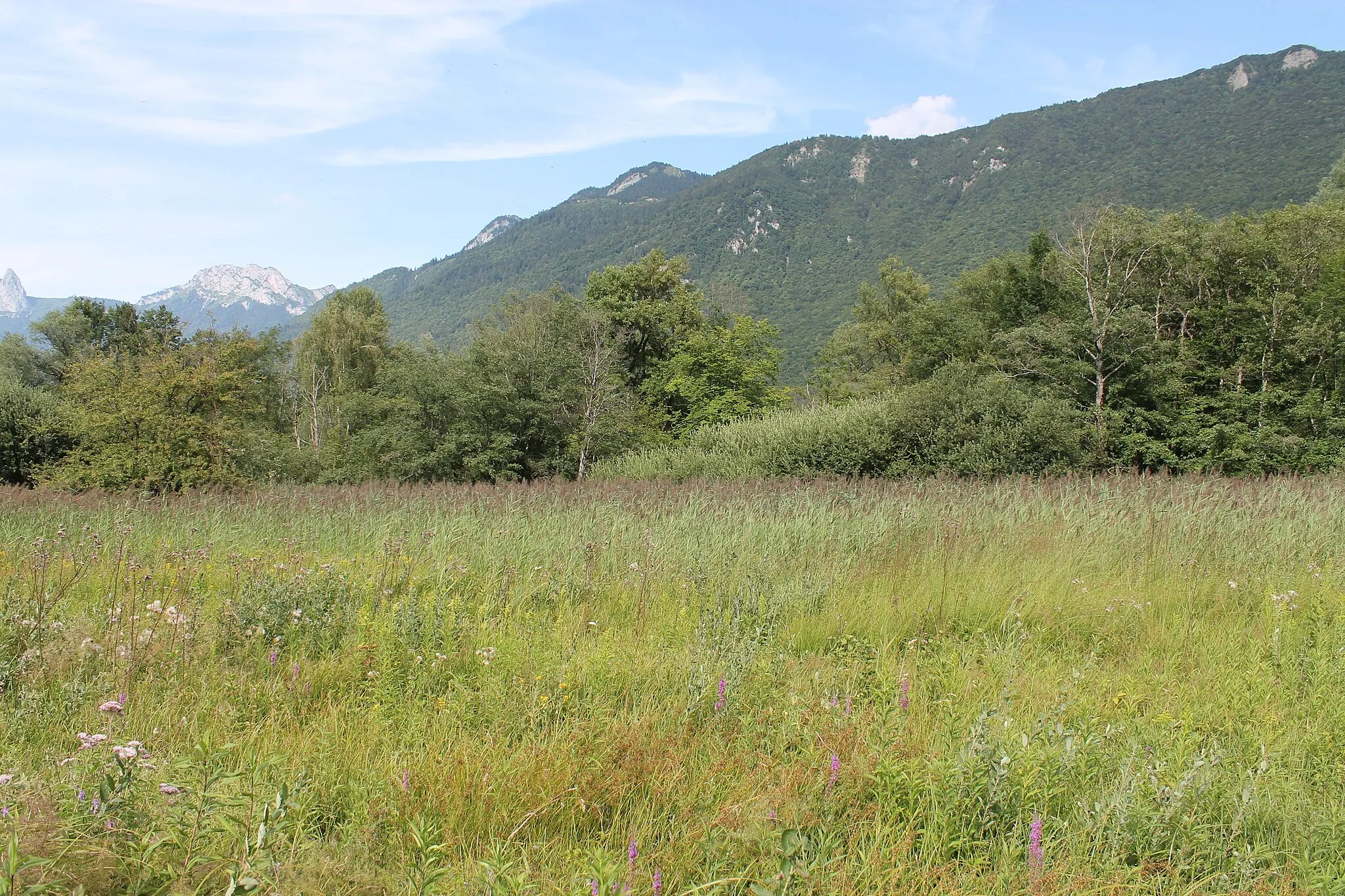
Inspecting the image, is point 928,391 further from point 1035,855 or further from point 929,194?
point 929,194

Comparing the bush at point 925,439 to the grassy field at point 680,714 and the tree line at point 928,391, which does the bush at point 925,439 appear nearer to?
the tree line at point 928,391

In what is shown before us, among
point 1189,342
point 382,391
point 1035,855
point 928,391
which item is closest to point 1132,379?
point 1189,342

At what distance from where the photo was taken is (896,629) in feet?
13.8

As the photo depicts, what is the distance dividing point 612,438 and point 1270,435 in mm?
20266

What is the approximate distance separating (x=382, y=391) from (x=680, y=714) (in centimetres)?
3289

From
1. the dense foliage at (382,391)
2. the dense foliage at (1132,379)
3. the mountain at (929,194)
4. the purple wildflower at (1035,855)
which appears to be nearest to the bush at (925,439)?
the dense foliage at (1132,379)

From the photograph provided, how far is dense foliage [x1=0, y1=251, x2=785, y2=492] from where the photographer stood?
13320 mm

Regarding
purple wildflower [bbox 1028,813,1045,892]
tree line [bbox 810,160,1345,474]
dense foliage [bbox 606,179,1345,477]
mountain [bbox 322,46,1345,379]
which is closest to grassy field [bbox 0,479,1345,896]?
purple wildflower [bbox 1028,813,1045,892]

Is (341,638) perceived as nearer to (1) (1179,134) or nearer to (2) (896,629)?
(2) (896,629)

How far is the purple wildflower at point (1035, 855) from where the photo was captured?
6.23ft

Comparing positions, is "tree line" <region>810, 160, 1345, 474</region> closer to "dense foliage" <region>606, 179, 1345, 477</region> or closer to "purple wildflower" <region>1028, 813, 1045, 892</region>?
"dense foliage" <region>606, 179, 1345, 477</region>

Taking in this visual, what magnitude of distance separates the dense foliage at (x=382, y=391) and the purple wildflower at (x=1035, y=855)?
13.1 meters

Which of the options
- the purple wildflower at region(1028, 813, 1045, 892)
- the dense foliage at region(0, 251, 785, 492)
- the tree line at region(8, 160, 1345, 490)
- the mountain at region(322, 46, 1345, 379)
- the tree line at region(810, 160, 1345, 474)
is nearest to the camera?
the purple wildflower at region(1028, 813, 1045, 892)

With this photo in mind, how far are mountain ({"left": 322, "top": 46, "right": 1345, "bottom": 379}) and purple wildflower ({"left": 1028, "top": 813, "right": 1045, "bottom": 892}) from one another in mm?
25614
